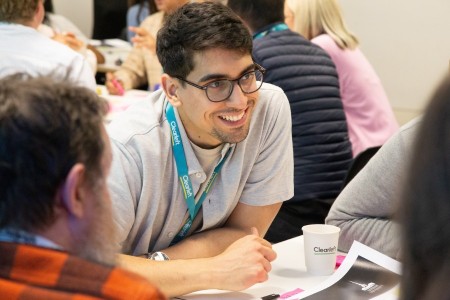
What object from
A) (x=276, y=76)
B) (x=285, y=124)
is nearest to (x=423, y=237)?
(x=285, y=124)

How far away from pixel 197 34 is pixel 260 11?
1510 millimetres

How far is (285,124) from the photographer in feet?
8.14

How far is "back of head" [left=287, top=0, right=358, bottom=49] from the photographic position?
432 centimetres

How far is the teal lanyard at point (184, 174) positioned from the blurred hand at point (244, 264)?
0.84 ft

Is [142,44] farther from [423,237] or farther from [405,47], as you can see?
[423,237]

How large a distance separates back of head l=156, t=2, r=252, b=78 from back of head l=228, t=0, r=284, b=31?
4.58 feet

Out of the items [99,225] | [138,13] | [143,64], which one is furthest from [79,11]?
[99,225]

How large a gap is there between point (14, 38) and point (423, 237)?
280 centimetres

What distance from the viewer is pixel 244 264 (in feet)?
6.56

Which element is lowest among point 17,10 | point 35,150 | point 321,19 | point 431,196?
point 321,19

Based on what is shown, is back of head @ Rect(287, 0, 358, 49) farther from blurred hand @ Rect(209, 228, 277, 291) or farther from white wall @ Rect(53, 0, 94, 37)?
white wall @ Rect(53, 0, 94, 37)

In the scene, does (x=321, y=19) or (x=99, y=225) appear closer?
(x=99, y=225)

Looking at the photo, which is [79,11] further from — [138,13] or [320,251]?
[320,251]

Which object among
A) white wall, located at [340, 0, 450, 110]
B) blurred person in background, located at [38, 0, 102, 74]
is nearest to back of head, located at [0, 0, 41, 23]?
blurred person in background, located at [38, 0, 102, 74]
